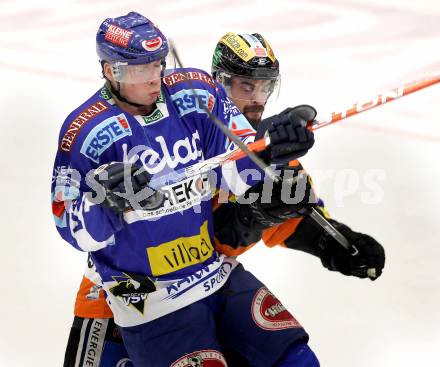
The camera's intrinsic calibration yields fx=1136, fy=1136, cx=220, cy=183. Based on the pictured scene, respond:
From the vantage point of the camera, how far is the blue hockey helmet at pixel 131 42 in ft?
Result: 13.3

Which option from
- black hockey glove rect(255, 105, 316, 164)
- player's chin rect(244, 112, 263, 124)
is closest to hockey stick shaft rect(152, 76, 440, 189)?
black hockey glove rect(255, 105, 316, 164)

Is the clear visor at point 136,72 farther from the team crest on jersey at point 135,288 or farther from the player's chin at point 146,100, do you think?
the team crest on jersey at point 135,288

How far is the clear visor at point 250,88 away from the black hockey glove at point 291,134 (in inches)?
53.2

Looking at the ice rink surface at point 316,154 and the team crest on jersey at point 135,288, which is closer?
the team crest on jersey at point 135,288

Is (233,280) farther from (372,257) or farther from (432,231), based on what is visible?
(432,231)

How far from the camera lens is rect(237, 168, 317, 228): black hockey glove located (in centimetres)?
414

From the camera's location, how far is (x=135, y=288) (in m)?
4.18

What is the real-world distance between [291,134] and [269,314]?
0.86m

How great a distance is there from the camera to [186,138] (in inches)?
165

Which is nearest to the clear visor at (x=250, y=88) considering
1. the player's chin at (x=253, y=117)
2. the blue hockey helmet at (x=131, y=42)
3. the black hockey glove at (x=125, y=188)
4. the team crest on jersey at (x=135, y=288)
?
the player's chin at (x=253, y=117)

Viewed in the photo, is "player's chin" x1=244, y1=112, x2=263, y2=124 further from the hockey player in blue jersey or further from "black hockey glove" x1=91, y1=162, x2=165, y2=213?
"black hockey glove" x1=91, y1=162, x2=165, y2=213

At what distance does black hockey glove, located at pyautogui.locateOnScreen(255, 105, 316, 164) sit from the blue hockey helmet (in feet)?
1.81

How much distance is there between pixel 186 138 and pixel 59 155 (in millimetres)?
469

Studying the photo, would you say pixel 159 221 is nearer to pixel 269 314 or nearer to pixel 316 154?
pixel 269 314
